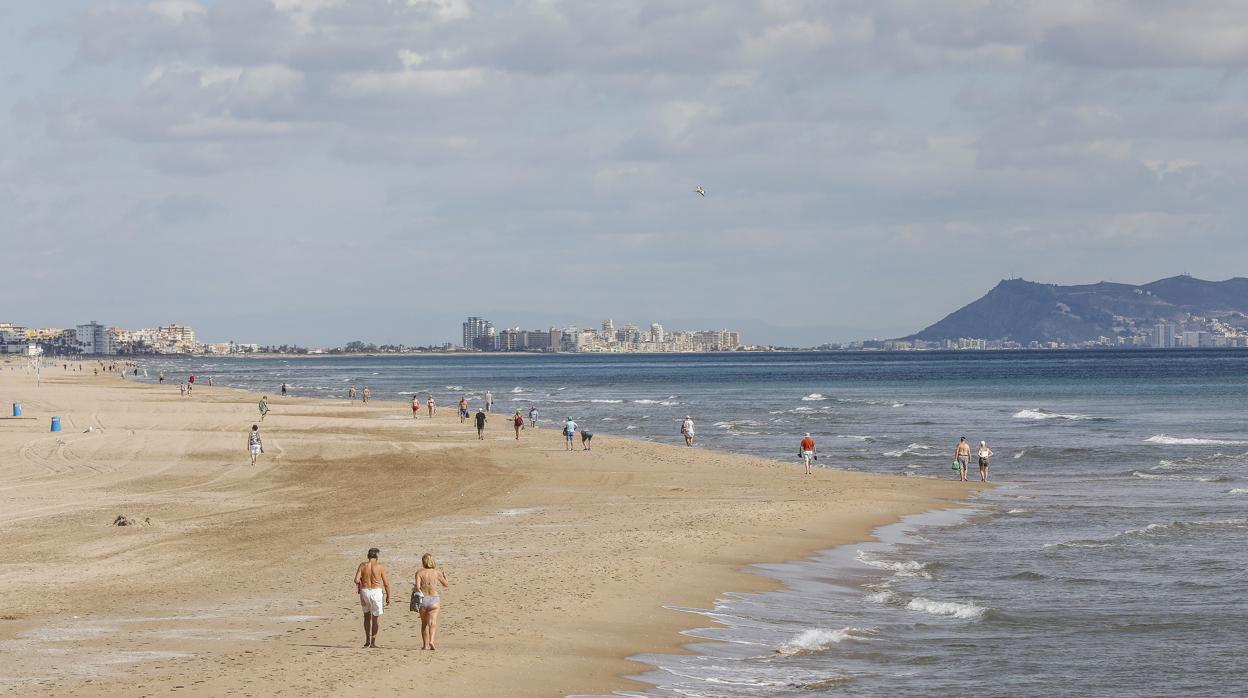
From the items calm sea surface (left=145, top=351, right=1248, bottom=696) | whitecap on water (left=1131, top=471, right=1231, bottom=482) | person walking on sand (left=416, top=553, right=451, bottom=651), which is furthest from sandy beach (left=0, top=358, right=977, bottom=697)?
whitecap on water (left=1131, top=471, right=1231, bottom=482)

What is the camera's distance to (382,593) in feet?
52.0

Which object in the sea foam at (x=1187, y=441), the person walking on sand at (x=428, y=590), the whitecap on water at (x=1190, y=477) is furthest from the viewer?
the sea foam at (x=1187, y=441)

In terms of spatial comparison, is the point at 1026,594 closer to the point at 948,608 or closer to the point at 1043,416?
the point at 948,608

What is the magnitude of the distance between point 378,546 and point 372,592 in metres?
9.32

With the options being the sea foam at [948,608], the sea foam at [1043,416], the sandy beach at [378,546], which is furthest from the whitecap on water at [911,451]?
the sea foam at [948,608]

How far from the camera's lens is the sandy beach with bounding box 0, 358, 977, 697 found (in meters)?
15.3

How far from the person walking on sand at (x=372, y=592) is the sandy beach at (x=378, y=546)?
300 mm

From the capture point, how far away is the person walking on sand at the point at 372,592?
1570 centimetres

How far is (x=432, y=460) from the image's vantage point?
147ft

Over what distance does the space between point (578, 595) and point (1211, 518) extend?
58.1ft

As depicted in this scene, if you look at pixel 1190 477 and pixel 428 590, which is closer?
pixel 428 590

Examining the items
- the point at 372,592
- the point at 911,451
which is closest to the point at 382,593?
the point at 372,592

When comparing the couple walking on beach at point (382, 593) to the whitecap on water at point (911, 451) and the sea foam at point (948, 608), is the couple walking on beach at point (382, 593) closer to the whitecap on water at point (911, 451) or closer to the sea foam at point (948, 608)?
the sea foam at point (948, 608)

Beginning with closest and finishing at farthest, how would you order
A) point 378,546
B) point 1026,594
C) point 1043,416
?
1. point 1026,594
2. point 378,546
3. point 1043,416
